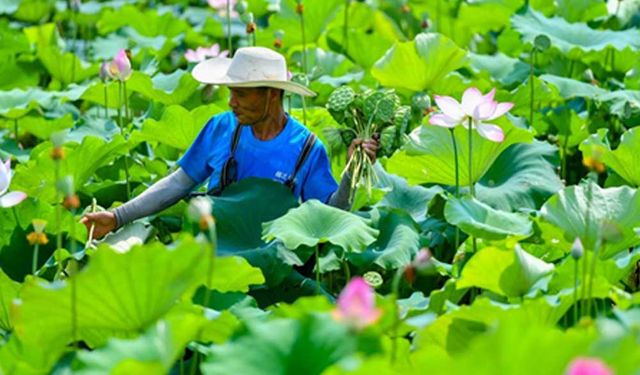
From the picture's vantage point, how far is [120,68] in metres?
3.84

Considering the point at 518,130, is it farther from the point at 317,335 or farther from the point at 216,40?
the point at 216,40

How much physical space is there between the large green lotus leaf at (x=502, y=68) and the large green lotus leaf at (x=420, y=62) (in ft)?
2.34

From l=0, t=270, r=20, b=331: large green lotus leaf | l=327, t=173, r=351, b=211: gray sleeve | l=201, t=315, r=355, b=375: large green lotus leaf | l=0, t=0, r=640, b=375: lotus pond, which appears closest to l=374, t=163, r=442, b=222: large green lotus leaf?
l=0, t=0, r=640, b=375: lotus pond

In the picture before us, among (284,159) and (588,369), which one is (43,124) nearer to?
(284,159)

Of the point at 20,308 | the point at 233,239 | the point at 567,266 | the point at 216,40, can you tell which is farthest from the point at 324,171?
the point at 216,40

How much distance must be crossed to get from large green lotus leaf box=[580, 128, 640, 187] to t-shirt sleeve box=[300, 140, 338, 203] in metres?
0.54

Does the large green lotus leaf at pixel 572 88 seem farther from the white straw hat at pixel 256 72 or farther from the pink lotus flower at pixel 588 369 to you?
the pink lotus flower at pixel 588 369

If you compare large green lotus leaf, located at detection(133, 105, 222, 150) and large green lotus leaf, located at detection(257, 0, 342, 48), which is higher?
large green lotus leaf, located at detection(133, 105, 222, 150)

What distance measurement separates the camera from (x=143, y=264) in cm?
218

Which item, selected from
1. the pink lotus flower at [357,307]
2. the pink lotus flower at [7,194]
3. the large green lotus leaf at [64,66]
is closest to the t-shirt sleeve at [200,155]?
the pink lotus flower at [7,194]

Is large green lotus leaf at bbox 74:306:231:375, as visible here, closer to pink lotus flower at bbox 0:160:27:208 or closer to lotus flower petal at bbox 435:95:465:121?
pink lotus flower at bbox 0:160:27:208

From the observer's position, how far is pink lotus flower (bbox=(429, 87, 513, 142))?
2.97 metres

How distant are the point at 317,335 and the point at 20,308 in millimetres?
488

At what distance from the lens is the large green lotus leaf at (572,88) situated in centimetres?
430
